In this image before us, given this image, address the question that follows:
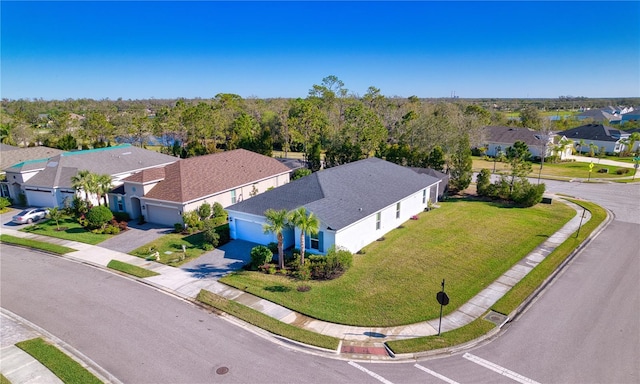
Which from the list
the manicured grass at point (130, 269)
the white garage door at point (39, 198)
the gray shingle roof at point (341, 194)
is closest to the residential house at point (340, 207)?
the gray shingle roof at point (341, 194)

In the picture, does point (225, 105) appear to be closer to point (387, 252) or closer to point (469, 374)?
point (387, 252)

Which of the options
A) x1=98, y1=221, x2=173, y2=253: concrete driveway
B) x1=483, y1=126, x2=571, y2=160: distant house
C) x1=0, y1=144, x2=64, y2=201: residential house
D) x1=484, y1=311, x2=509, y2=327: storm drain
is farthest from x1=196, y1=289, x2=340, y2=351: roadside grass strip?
x1=483, y1=126, x2=571, y2=160: distant house

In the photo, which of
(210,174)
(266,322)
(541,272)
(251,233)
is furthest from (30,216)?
(541,272)

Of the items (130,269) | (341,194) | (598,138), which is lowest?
(130,269)

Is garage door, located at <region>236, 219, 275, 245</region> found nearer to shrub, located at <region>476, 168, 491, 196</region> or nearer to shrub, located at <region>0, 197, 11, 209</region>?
shrub, located at <region>476, 168, 491, 196</region>

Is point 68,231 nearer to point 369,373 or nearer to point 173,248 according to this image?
point 173,248

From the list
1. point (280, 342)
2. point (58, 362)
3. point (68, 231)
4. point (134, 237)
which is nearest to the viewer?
point (58, 362)

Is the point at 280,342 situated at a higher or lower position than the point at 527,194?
lower

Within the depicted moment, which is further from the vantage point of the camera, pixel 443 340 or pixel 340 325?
pixel 340 325

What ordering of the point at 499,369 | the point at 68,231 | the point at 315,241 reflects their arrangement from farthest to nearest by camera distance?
the point at 68,231
the point at 315,241
the point at 499,369
